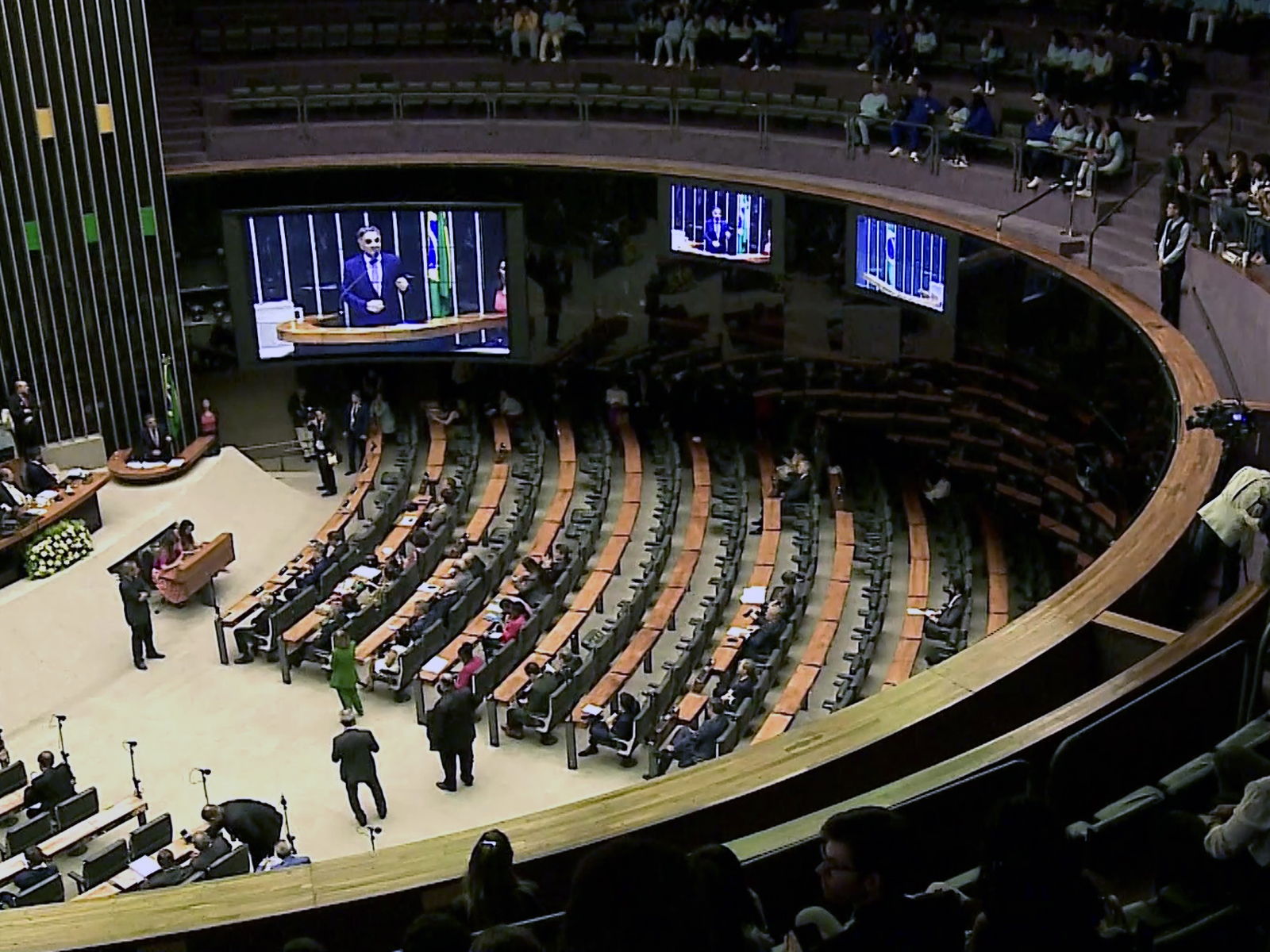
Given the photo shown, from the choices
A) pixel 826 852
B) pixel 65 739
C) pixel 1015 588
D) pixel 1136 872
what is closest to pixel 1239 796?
pixel 1136 872

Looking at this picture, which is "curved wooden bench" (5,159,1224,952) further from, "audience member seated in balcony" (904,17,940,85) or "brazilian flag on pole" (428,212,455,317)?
"brazilian flag on pole" (428,212,455,317)

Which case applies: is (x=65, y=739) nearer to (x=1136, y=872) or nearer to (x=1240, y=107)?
(x=1136, y=872)

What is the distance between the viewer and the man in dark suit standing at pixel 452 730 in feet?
41.5

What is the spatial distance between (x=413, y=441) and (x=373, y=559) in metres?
3.62

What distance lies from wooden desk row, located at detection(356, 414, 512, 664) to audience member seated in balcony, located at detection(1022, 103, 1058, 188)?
6.58 metres

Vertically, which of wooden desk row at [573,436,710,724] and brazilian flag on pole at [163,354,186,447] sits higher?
brazilian flag on pole at [163,354,186,447]

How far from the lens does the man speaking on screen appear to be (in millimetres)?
20203

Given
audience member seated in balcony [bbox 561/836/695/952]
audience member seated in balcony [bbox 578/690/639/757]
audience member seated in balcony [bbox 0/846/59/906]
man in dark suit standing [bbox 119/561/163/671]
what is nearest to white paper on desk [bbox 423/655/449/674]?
audience member seated in balcony [bbox 578/690/639/757]

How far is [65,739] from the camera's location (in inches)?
562

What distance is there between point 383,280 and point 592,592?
6.59 meters

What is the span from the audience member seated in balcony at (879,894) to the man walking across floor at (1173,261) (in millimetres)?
9502

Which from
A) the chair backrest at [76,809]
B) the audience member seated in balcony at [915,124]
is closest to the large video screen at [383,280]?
the audience member seated in balcony at [915,124]

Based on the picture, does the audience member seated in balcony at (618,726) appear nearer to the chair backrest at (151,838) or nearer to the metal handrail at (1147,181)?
the chair backrest at (151,838)

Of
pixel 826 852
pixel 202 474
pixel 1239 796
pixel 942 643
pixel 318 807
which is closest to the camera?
pixel 826 852
